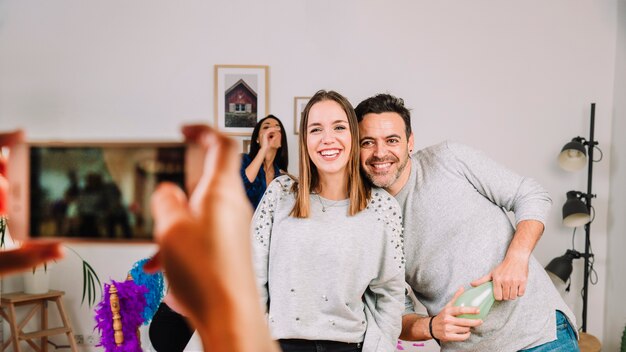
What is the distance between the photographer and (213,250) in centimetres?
20

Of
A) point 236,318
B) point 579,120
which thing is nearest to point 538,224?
point 236,318

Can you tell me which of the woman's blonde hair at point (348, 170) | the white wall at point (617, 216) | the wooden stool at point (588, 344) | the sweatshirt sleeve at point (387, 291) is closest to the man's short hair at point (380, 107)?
the woman's blonde hair at point (348, 170)

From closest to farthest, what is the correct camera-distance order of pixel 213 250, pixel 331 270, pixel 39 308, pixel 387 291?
1. pixel 213 250
2. pixel 331 270
3. pixel 387 291
4. pixel 39 308

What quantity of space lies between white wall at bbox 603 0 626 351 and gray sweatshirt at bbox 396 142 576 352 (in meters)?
1.91

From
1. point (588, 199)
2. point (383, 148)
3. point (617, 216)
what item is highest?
point (383, 148)

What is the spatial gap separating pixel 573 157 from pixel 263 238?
7.55 feet

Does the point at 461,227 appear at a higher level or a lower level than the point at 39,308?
higher

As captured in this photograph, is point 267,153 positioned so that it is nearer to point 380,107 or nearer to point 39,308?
point 380,107

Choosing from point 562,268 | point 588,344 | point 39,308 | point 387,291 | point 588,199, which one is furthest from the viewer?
point 39,308

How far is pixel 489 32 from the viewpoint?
3.24m

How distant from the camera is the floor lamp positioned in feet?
9.26

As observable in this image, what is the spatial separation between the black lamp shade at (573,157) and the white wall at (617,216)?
32 centimetres

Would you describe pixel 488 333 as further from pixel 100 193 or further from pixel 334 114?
pixel 100 193

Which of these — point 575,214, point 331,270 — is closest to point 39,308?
point 331,270
